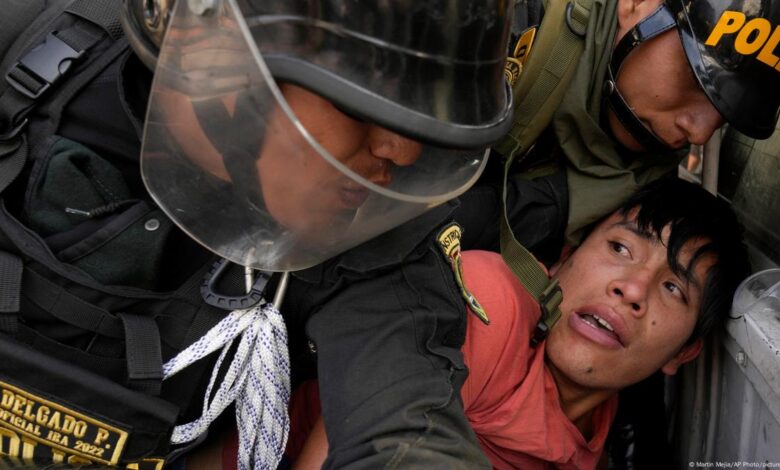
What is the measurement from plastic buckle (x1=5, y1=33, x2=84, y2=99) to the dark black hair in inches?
56.5

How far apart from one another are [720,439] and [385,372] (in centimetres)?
101

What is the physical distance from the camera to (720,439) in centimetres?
196

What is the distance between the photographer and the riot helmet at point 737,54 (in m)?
1.90

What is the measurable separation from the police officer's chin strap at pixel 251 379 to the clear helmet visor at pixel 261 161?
0.19 metres

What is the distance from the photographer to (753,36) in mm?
1914

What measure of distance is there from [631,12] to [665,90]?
0.24m

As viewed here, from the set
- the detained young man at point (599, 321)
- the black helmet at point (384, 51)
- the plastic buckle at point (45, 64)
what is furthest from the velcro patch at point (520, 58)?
the plastic buckle at point (45, 64)

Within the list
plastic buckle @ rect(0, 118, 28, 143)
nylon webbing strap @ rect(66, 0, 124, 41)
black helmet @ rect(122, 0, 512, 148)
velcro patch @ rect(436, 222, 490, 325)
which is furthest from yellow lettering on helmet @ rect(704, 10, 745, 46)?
plastic buckle @ rect(0, 118, 28, 143)

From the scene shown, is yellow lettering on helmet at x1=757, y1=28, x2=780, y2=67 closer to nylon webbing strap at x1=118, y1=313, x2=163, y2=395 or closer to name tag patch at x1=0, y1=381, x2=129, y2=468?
nylon webbing strap at x1=118, y1=313, x2=163, y2=395

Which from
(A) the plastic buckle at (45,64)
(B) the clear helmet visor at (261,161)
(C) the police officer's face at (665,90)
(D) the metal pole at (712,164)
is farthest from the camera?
(D) the metal pole at (712,164)

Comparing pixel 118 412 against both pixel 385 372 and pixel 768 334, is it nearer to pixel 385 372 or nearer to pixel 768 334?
pixel 385 372

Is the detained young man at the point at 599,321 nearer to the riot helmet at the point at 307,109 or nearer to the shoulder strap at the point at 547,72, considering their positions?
the shoulder strap at the point at 547,72

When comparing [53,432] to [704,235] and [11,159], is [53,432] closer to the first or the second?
[11,159]

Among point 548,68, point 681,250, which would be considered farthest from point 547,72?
point 681,250
